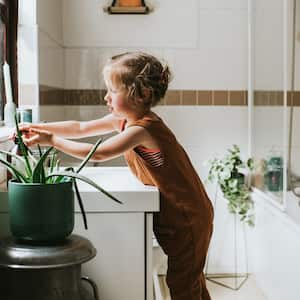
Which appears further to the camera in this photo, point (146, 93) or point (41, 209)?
point (146, 93)

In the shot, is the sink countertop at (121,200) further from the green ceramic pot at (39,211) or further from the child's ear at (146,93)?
the child's ear at (146,93)

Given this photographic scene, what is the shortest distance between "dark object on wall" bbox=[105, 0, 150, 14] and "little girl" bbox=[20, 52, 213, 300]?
60.6 inches

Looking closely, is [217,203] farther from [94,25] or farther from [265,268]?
[94,25]

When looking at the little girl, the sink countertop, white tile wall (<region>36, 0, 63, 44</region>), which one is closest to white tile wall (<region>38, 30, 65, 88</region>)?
white tile wall (<region>36, 0, 63, 44</region>)

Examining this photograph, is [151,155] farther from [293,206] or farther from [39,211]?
[293,206]

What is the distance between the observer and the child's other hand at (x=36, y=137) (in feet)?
5.27

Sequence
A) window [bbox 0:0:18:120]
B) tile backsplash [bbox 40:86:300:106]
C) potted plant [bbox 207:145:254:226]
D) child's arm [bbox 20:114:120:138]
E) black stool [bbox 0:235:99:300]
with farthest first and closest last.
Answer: tile backsplash [bbox 40:86:300:106] < potted plant [bbox 207:145:254:226] < window [bbox 0:0:18:120] < child's arm [bbox 20:114:120:138] < black stool [bbox 0:235:99:300]

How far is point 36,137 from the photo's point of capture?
161cm

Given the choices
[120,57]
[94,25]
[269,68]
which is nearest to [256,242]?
[269,68]

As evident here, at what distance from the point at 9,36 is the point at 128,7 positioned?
108 centimetres

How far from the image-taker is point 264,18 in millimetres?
3254

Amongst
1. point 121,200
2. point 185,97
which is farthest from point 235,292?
point 121,200

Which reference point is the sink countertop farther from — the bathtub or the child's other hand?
the bathtub

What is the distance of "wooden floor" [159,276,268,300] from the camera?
3102 millimetres
